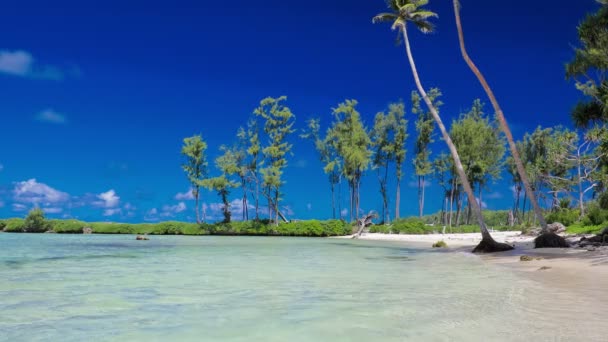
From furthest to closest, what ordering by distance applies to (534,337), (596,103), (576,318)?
(596,103)
(576,318)
(534,337)

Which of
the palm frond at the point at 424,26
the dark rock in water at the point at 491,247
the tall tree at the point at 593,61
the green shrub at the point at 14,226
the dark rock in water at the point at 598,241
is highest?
the palm frond at the point at 424,26

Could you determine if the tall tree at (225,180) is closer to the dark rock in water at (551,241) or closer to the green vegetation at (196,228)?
the green vegetation at (196,228)

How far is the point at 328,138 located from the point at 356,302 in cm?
4927

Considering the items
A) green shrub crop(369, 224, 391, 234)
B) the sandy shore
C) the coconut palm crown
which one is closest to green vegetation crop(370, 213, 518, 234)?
green shrub crop(369, 224, 391, 234)

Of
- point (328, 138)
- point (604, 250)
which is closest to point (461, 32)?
point (604, 250)

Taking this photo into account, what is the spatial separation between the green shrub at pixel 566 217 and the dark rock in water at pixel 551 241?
57.3 ft

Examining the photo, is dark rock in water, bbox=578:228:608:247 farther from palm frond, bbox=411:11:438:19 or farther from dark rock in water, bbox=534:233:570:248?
palm frond, bbox=411:11:438:19

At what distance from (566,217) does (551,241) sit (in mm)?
18725

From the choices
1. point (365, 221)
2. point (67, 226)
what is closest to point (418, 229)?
point (365, 221)

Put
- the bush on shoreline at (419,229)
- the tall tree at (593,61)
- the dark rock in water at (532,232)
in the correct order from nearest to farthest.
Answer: the tall tree at (593,61) → the dark rock in water at (532,232) → the bush on shoreline at (419,229)

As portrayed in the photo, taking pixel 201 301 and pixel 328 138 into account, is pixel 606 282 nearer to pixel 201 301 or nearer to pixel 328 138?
pixel 201 301

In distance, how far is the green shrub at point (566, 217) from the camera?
111 ft

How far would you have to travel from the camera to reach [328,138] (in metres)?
55.6

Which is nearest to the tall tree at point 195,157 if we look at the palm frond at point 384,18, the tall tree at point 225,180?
the tall tree at point 225,180
